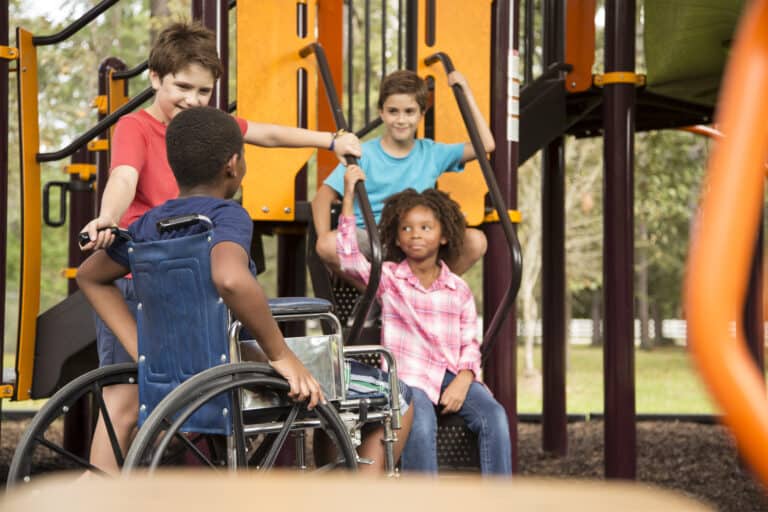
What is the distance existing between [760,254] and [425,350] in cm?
372

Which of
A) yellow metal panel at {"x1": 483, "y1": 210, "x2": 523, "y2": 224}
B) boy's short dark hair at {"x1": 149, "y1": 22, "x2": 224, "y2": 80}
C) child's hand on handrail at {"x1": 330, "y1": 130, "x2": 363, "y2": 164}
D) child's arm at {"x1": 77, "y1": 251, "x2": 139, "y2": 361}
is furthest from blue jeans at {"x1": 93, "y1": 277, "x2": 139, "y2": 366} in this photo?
yellow metal panel at {"x1": 483, "y1": 210, "x2": 523, "y2": 224}

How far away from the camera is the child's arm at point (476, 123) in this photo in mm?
4816

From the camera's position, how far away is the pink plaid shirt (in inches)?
160

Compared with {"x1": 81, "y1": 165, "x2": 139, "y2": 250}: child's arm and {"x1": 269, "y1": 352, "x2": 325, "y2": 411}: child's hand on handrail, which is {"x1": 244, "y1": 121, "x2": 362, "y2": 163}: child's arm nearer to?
{"x1": 81, "y1": 165, "x2": 139, "y2": 250}: child's arm

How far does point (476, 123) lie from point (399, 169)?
38 centimetres

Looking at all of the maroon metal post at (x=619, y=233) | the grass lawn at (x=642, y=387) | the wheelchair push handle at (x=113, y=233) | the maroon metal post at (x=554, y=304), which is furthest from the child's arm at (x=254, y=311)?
the grass lawn at (x=642, y=387)

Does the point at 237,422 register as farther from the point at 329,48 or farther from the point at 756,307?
the point at 756,307

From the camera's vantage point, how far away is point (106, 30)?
55.4 feet

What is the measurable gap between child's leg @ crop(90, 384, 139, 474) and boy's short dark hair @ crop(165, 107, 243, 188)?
65 centimetres

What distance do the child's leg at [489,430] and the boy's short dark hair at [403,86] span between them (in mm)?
1309

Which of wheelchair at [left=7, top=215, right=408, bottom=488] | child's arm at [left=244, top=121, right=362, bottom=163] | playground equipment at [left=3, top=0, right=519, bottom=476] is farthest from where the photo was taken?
playground equipment at [left=3, top=0, right=519, bottom=476]

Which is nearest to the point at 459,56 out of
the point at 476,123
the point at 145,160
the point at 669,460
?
the point at 476,123

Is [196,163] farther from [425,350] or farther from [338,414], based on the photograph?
[425,350]

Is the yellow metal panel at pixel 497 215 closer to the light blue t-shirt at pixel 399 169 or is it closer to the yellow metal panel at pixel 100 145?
the light blue t-shirt at pixel 399 169
